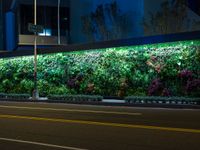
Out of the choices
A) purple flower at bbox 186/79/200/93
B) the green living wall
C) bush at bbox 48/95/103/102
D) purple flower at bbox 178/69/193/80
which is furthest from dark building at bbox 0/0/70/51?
purple flower at bbox 186/79/200/93

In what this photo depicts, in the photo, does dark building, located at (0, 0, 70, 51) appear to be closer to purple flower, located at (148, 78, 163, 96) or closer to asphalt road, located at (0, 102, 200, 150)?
purple flower, located at (148, 78, 163, 96)

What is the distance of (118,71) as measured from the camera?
1281 inches

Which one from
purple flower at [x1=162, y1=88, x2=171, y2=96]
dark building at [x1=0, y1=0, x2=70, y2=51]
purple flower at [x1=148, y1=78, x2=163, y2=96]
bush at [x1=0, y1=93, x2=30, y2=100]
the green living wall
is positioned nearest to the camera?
the green living wall

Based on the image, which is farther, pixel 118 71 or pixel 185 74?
pixel 118 71

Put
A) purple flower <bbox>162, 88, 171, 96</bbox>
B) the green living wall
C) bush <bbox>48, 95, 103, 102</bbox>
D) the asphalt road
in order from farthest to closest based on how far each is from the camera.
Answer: purple flower <bbox>162, 88, 171, 96</bbox> → bush <bbox>48, 95, 103, 102</bbox> → the green living wall → the asphalt road

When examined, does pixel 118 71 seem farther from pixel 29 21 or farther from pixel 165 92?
pixel 29 21

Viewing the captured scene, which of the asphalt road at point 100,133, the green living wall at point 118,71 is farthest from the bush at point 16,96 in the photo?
the asphalt road at point 100,133

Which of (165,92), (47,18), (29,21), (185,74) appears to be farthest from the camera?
(47,18)

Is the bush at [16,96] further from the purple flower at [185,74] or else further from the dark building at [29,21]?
the dark building at [29,21]

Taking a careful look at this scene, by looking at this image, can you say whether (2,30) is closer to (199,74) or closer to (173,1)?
(173,1)

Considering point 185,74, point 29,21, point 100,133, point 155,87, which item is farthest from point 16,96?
point 29,21

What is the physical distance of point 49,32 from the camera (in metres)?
66.4

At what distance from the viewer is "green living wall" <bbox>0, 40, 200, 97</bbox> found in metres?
29.1

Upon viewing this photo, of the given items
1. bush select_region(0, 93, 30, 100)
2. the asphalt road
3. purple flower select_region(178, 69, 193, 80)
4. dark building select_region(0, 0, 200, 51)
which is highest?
dark building select_region(0, 0, 200, 51)
